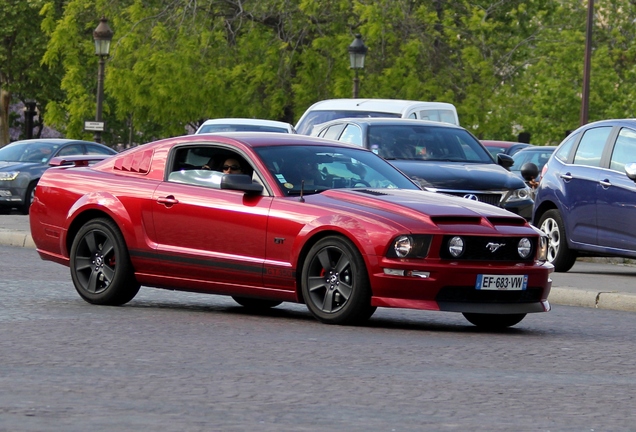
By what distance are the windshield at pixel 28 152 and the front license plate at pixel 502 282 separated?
2016cm

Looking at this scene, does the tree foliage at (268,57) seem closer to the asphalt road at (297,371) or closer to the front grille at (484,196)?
the front grille at (484,196)

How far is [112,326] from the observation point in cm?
1075

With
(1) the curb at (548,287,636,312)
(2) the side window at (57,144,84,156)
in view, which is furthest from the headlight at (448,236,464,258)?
(2) the side window at (57,144,84,156)

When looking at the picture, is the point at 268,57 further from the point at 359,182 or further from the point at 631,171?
the point at 359,182

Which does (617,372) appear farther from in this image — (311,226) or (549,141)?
(549,141)

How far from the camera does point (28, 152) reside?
30359 mm

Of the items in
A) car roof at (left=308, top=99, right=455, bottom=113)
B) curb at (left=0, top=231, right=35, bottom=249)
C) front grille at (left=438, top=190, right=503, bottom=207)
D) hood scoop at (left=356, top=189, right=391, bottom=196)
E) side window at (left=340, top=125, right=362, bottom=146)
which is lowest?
curb at (left=0, top=231, right=35, bottom=249)

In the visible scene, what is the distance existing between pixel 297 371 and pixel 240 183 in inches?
120

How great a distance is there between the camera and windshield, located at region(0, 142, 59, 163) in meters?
30.2

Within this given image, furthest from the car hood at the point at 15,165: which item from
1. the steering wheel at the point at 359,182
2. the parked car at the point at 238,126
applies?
the steering wheel at the point at 359,182

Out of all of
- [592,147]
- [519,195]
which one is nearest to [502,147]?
[519,195]

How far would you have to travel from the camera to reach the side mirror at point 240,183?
11.4 m

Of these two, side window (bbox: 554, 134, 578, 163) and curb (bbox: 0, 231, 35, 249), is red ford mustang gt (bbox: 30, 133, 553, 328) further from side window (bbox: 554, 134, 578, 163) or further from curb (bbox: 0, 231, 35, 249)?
curb (bbox: 0, 231, 35, 249)

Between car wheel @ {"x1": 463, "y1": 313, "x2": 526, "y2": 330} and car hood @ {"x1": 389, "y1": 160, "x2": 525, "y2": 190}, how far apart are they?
19.9 feet
